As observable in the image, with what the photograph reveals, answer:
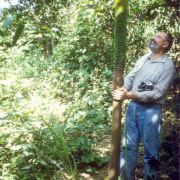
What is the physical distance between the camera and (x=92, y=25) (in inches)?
343

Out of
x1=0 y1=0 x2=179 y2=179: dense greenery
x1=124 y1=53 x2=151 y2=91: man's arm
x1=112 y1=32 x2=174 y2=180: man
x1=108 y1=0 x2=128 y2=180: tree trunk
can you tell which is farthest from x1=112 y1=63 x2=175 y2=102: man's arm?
x1=108 y1=0 x2=128 y2=180: tree trunk

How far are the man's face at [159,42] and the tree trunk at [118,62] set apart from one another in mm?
1389

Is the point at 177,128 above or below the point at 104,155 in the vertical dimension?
above

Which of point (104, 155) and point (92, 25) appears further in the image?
point (92, 25)

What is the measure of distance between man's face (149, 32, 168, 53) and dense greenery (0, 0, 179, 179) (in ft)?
3.03

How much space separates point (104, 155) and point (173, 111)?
4.56ft

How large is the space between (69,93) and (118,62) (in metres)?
6.77

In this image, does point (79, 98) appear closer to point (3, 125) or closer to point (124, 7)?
point (3, 125)

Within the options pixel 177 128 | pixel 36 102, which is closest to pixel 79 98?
pixel 36 102

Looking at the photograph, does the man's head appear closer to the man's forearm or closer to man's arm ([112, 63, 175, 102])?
man's arm ([112, 63, 175, 102])

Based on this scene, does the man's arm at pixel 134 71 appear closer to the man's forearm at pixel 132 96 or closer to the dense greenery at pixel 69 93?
the man's forearm at pixel 132 96

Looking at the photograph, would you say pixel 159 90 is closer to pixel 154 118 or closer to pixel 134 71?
pixel 154 118

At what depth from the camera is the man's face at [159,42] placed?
372cm

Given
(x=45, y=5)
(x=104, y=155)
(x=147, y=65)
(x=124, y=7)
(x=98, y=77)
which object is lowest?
(x=104, y=155)
